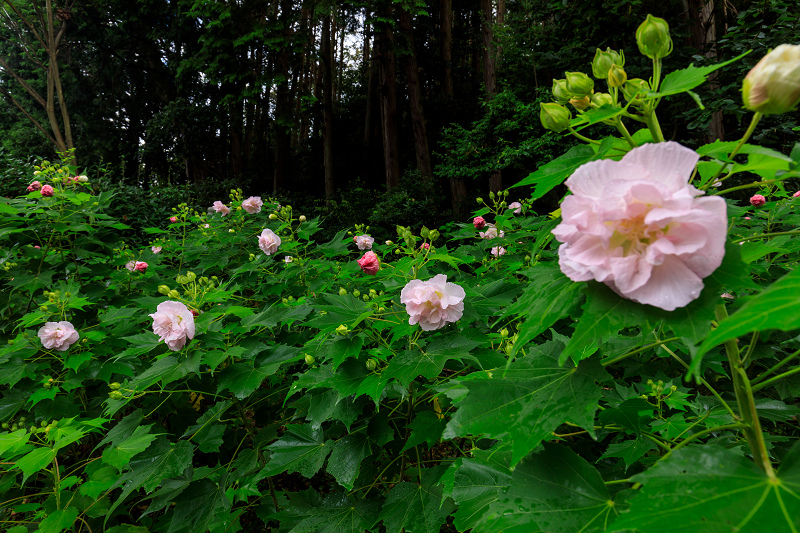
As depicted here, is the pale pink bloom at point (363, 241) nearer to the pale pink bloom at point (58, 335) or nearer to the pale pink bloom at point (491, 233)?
the pale pink bloom at point (491, 233)

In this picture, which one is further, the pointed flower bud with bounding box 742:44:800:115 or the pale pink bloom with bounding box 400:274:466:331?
the pale pink bloom with bounding box 400:274:466:331

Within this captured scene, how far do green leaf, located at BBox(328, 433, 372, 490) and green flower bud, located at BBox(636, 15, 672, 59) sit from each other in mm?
1121

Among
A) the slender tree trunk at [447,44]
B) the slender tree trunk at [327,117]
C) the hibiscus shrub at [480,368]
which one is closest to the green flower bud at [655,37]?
the hibiscus shrub at [480,368]

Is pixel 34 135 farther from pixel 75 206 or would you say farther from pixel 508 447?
pixel 508 447

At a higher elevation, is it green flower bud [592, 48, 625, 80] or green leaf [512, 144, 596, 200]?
green flower bud [592, 48, 625, 80]

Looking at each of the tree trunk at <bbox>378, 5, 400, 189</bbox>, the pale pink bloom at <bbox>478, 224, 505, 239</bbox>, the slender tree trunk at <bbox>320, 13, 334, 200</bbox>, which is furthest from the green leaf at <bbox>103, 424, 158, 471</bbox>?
the slender tree trunk at <bbox>320, 13, 334, 200</bbox>

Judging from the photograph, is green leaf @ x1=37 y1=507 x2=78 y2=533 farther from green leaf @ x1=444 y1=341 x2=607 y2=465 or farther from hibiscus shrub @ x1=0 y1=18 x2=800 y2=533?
green leaf @ x1=444 y1=341 x2=607 y2=465

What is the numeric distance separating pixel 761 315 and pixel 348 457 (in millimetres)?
1040

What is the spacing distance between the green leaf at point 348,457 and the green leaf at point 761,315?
0.94 metres

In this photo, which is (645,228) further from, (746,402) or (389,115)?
(389,115)

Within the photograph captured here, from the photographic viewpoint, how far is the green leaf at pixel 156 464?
133 cm

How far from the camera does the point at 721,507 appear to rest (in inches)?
17.0


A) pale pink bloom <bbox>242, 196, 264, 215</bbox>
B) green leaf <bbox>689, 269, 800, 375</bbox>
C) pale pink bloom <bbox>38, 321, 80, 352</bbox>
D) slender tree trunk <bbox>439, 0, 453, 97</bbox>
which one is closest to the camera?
green leaf <bbox>689, 269, 800, 375</bbox>

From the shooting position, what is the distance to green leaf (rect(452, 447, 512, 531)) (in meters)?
0.79
